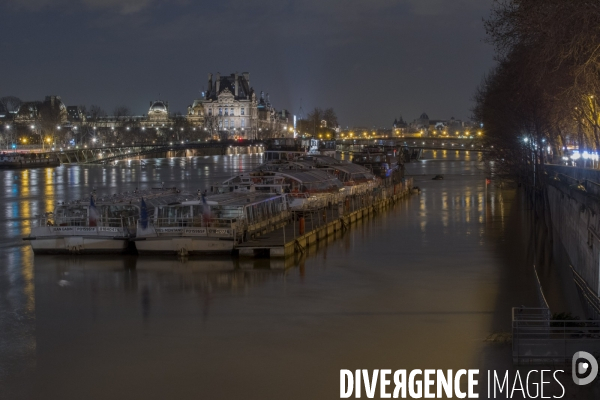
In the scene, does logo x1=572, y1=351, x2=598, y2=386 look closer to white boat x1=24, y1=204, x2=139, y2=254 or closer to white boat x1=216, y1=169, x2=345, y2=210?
white boat x1=24, y1=204, x2=139, y2=254

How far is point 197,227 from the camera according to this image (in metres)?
21.0

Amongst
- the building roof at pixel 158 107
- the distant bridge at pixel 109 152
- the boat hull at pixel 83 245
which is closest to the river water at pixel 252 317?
the boat hull at pixel 83 245

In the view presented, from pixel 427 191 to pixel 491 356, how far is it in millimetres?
35199

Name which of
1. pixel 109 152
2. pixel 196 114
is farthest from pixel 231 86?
pixel 109 152

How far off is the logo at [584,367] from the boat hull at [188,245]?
35.9ft

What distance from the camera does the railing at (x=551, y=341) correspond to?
36.6 ft

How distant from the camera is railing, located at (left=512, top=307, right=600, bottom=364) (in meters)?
→ 11.2

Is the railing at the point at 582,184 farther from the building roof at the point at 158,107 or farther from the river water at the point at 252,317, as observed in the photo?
the building roof at the point at 158,107

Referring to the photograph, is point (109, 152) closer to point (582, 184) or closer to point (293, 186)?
point (293, 186)

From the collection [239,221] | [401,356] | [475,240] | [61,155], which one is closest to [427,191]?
[475,240]

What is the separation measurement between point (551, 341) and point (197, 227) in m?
11.4

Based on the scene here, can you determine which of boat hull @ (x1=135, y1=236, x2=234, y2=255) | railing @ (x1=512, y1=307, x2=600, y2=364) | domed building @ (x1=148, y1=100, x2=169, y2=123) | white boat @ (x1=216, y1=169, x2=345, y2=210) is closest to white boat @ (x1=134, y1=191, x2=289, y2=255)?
boat hull @ (x1=135, y1=236, x2=234, y2=255)

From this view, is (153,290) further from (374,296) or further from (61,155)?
(61,155)

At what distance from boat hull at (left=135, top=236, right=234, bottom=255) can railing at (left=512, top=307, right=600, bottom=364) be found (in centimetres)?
999
